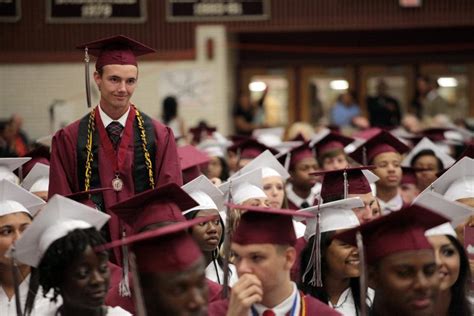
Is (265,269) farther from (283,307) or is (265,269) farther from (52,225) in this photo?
(52,225)

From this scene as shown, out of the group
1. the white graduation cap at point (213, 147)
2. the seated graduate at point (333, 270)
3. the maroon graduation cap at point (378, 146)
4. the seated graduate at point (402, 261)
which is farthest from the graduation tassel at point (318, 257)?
the white graduation cap at point (213, 147)

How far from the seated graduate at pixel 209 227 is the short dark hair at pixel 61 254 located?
1.33 meters

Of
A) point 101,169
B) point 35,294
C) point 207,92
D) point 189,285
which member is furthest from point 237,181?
point 207,92

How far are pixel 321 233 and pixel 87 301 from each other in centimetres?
190

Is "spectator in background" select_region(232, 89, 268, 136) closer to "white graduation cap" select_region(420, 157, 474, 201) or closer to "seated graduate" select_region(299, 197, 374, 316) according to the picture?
"white graduation cap" select_region(420, 157, 474, 201)

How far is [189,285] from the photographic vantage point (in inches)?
161

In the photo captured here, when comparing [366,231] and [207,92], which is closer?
[366,231]

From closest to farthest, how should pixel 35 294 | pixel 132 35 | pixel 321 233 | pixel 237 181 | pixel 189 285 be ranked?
1. pixel 189 285
2. pixel 35 294
3. pixel 321 233
4. pixel 237 181
5. pixel 132 35

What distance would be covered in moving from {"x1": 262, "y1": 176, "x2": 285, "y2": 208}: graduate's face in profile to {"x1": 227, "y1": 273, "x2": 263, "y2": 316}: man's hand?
11.5 feet

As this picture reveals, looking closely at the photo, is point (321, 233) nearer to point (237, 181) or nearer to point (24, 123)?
point (237, 181)

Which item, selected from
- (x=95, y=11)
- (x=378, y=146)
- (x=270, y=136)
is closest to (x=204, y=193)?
(x=378, y=146)

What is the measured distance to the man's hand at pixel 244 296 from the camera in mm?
4273

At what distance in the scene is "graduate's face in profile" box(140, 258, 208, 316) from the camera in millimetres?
4035

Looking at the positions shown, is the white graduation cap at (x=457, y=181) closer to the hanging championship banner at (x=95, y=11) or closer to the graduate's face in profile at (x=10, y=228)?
the graduate's face in profile at (x=10, y=228)
